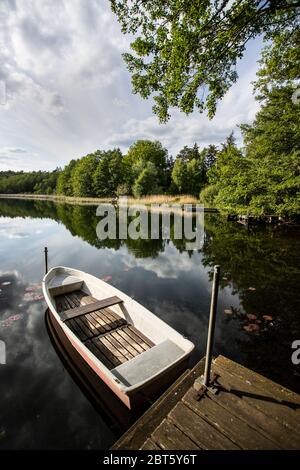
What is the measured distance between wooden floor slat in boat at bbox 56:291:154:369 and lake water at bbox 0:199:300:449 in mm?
651

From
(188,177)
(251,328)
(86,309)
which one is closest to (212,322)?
(86,309)

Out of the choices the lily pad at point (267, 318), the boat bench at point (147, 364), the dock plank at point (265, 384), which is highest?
the dock plank at point (265, 384)

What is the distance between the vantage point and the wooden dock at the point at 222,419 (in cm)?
214

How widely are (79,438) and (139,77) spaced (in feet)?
26.6

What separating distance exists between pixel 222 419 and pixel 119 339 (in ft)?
8.53

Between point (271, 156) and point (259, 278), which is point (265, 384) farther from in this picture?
point (271, 156)

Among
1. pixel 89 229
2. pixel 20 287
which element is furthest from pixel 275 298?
pixel 89 229

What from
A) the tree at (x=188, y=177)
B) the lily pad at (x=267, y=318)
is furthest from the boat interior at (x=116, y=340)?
the tree at (x=188, y=177)

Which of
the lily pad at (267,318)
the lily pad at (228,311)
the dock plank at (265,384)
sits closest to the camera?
the dock plank at (265,384)

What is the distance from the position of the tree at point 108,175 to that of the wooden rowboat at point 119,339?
37234 millimetres

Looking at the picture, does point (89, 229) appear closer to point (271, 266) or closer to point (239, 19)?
point (271, 266)

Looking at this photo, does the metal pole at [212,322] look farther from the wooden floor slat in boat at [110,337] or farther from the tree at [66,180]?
the tree at [66,180]

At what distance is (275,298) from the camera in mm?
6809

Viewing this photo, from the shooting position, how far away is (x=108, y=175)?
144 feet
